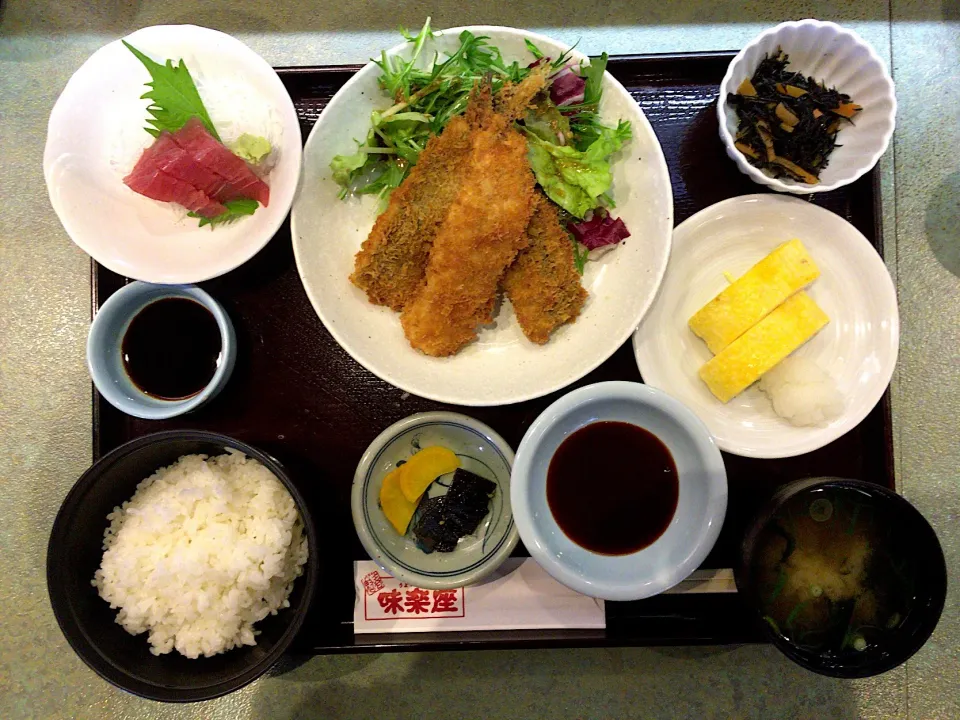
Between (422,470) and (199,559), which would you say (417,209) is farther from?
(199,559)

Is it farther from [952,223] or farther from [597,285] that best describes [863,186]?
[597,285]

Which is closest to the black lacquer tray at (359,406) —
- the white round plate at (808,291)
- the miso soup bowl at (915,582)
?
the white round plate at (808,291)

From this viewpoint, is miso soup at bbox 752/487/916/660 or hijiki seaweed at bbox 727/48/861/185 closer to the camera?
miso soup at bbox 752/487/916/660

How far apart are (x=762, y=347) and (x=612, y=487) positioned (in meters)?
0.55

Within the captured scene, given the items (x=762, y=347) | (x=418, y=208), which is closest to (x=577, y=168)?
(x=418, y=208)

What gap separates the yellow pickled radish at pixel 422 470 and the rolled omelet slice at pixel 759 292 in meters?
0.81

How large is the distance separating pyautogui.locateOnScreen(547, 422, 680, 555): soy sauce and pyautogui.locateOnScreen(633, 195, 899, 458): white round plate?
0.18 metres

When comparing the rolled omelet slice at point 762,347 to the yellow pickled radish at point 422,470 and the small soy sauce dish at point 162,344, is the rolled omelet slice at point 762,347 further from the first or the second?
the small soy sauce dish at point 162,344

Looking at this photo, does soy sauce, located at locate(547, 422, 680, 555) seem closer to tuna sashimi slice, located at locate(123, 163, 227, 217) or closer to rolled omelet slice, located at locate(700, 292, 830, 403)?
rolled omelet slice, located at locate(700, 292, 830, 403)

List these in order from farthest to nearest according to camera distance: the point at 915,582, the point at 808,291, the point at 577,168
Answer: the point at 808,291 < the point at 577,168 < the point at 915,582

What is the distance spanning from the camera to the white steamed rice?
55.2 inches

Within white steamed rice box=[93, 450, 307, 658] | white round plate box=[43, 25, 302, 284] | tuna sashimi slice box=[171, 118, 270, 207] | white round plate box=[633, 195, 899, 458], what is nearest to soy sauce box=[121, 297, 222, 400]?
white round plate box=[43, 25, 302, 284]

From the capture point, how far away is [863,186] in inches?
64.7

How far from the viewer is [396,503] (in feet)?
5.13
